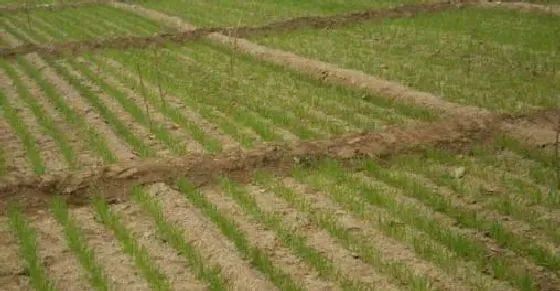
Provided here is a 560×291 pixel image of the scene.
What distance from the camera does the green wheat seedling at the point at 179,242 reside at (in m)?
4.88

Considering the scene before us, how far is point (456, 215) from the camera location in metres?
5.67

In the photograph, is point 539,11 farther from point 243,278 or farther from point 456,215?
point 243,278

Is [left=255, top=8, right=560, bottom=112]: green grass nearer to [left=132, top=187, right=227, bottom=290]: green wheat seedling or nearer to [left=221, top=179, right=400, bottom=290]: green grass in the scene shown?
[left=221, top=179, right=400, bottom=290]: green grass

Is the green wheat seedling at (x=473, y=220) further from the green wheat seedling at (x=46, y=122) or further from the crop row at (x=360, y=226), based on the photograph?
the green wheat seedling at (x=46, y=122)

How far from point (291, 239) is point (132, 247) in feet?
4.24

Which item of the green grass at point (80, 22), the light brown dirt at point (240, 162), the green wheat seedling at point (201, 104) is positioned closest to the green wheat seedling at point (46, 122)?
the light brown dirt at point (240, 162)

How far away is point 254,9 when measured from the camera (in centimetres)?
1880

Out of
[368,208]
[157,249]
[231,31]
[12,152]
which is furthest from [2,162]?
[231,31]

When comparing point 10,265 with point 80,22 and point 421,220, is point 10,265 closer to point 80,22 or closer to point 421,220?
point 421,220

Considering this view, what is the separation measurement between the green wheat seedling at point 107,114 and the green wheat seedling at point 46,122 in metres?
0.67

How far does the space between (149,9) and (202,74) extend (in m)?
9.50

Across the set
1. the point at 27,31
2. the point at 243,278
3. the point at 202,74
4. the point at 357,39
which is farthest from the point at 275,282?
the point at 27,31

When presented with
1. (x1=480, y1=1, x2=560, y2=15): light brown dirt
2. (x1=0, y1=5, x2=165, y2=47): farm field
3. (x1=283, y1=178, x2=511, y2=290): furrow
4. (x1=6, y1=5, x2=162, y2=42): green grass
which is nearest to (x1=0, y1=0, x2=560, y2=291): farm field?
(x1=283, y1=178, x2=511, y2=290): furrow

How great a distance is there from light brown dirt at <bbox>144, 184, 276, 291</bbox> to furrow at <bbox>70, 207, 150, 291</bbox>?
1.80 ft
